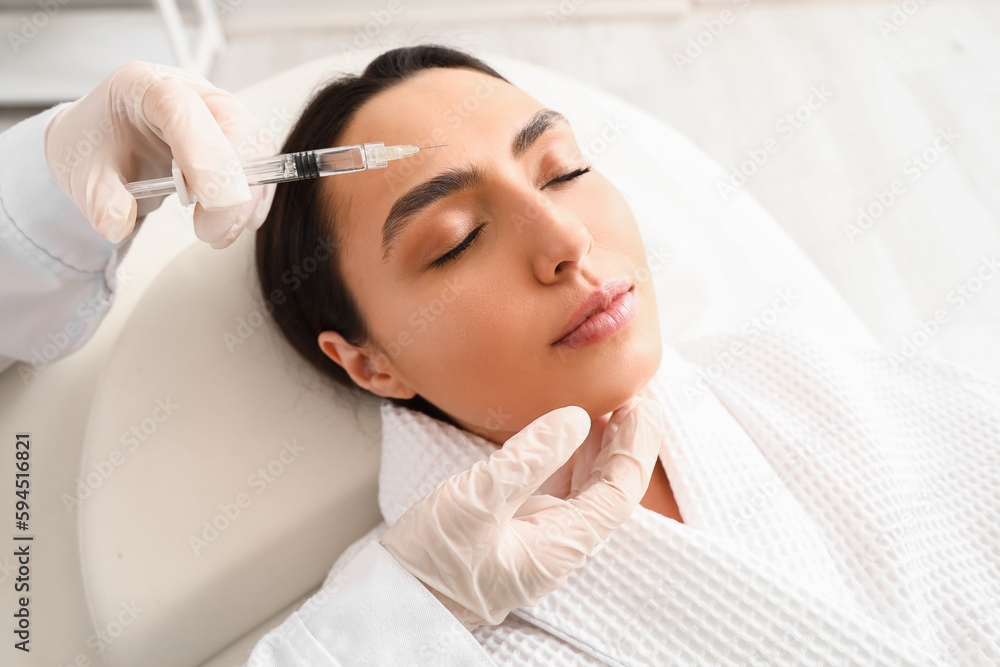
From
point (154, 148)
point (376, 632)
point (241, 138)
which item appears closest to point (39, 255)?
point (154, 148)

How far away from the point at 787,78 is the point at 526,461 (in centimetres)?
248

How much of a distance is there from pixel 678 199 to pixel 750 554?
0.92 metres

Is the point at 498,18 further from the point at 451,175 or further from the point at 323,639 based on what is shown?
the point at 323,639

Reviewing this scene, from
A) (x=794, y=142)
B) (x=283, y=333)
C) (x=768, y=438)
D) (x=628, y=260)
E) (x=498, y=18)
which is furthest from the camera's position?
(x=498, y=18)

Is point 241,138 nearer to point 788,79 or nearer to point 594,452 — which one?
point 594,452

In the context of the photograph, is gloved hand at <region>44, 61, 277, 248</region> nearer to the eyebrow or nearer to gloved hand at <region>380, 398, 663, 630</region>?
the eyebrow

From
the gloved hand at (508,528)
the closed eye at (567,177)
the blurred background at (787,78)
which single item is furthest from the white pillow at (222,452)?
the blurred background at (787,78)

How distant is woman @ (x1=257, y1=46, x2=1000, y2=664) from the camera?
0.98m

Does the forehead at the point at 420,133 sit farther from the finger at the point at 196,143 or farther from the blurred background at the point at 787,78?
the blurred background at the point at 787,78

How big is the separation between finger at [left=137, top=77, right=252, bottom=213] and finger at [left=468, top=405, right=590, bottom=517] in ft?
1.46

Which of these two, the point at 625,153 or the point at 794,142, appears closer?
the point at 625,153

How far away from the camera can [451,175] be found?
101cm

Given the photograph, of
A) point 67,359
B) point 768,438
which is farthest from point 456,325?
point 67,359

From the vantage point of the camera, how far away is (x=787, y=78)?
9.27ft
